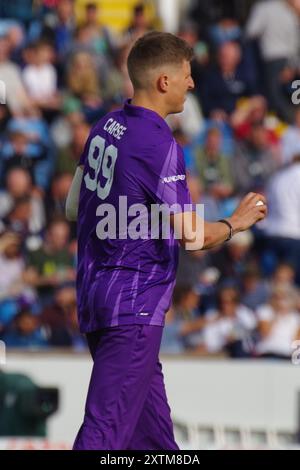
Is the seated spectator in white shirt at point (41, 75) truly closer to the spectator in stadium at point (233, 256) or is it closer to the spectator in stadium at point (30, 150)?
the spectator in stadium at point (30, 150)

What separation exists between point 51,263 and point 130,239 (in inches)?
247

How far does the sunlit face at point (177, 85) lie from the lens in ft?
18.4

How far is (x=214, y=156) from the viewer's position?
1283cm

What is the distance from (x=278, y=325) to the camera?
11.1 meters

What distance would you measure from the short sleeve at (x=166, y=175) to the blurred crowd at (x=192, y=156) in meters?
5.37

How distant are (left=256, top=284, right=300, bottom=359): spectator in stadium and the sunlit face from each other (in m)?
5.28

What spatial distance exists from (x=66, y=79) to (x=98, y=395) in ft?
28.5

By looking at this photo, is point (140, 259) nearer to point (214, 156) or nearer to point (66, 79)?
point (214, 156)

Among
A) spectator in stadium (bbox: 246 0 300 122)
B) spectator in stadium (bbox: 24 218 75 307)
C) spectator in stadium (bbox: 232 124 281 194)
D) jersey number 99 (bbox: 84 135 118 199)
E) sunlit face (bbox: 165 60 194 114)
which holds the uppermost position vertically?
spectator in stadium (bbox: 246 0 300 122)

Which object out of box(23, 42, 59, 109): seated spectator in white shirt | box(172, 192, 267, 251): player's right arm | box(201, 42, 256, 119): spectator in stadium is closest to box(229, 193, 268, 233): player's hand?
box(172, 192, 267, 251): player's right arm

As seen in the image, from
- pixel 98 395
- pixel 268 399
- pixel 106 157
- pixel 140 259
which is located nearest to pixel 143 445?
pixel 98 395

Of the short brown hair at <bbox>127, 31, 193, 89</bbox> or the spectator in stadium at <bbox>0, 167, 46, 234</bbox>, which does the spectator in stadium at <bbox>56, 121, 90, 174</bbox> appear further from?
the short brown hair at <bbox>127, 31, 193, 89</bbox>

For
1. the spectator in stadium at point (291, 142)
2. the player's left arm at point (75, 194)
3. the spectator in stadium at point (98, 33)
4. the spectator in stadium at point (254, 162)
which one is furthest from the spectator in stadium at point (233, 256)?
the player's left arm at point (75, 194)

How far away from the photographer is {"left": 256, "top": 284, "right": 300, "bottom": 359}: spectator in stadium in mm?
10867
